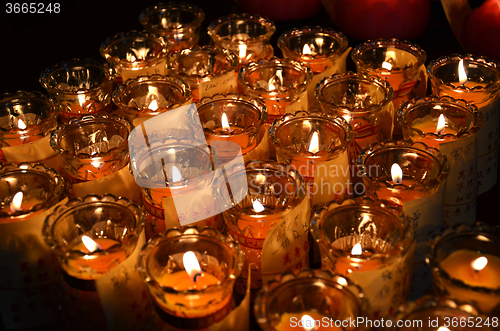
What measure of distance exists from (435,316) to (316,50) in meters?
0.88

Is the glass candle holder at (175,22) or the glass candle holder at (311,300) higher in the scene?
the glass candle holder at (175,22)

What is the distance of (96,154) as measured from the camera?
2.79 ft

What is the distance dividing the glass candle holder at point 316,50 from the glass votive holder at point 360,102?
8 cm

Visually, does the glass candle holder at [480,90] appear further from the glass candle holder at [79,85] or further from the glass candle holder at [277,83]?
the glass candle holder at [79,85]

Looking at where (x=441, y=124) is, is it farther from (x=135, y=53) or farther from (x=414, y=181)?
(x=135, y=53)

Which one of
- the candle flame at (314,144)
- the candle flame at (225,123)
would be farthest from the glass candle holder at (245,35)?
the candle flame at (314,144)

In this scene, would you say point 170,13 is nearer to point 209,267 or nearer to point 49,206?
point 49,206

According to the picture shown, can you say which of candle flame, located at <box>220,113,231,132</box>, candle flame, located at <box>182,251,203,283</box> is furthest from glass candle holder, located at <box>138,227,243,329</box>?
candle flame, located at <box>220,113,231,132</box>

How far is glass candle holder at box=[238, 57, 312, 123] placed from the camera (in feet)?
3.33

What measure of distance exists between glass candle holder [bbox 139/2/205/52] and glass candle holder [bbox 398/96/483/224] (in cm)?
70

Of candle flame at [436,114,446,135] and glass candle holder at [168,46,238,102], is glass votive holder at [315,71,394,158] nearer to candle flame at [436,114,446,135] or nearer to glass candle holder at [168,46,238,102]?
candle flame at [436,114,446,135]

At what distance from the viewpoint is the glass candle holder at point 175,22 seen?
1400 millimetres

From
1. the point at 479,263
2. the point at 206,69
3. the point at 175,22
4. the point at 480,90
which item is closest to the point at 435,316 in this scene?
the point at 479,263

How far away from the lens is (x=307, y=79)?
1.06 meters
